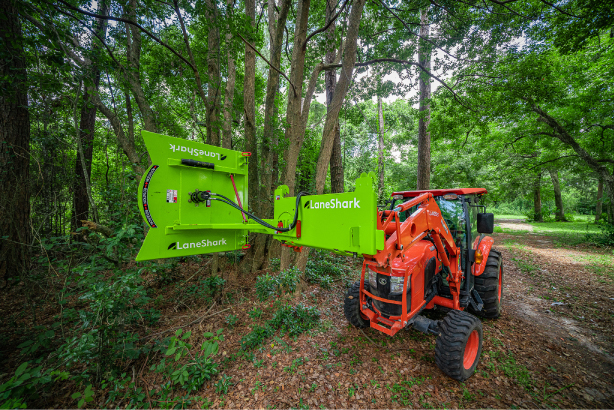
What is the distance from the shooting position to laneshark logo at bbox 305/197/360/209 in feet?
6.25

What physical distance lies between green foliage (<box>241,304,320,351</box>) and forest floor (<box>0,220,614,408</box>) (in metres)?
0.10

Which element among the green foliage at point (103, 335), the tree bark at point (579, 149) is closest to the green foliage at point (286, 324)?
the green foliage at point (103, 335)

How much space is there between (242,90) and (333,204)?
7513 mm

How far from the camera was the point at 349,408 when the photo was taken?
226cm

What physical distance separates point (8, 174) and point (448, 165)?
19.1 metres

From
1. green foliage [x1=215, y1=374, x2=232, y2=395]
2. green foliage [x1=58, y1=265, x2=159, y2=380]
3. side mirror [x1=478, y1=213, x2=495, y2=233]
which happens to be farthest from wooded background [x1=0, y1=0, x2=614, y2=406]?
side mirror [x1=478, y1=213, x2=495, y2=233]

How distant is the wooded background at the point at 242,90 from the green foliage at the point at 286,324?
0.88 meters

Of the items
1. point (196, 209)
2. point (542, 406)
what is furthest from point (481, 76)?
point (196, 209)

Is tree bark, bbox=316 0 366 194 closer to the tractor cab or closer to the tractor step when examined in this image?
the tractor cab

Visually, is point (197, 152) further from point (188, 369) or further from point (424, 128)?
point (424, 128)

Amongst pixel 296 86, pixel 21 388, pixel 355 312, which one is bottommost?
pixel 21 388

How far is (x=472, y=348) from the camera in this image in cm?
282

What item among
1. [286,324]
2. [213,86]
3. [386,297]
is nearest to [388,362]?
[386,297]

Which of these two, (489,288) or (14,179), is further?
(14,179)
